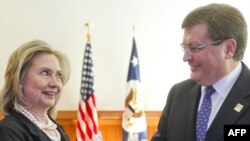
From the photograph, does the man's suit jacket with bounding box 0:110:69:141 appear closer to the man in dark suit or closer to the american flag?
the man in dark suit

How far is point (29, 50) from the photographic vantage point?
2.12 meters

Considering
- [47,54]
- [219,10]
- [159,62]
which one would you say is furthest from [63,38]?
[219,10]

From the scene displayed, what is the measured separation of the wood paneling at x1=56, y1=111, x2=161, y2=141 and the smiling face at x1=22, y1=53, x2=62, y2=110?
2.71 meters

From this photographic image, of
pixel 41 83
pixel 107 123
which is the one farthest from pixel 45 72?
pixel 107 123

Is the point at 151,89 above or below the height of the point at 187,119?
below

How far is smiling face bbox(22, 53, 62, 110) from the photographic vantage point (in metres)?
2.13

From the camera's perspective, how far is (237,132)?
197cm

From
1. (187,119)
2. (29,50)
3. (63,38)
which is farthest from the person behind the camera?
(63,38)

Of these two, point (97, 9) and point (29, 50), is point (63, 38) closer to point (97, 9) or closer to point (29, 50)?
point (97, 9)

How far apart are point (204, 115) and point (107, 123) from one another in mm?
2895

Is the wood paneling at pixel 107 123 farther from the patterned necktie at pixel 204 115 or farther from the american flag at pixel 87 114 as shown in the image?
the patterned necktie at pixel 204 115

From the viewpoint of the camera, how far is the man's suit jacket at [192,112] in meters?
2.05

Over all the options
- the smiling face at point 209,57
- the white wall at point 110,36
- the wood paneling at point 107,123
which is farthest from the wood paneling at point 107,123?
the smiling face at point 209,57

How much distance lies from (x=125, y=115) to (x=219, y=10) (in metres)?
2.68
